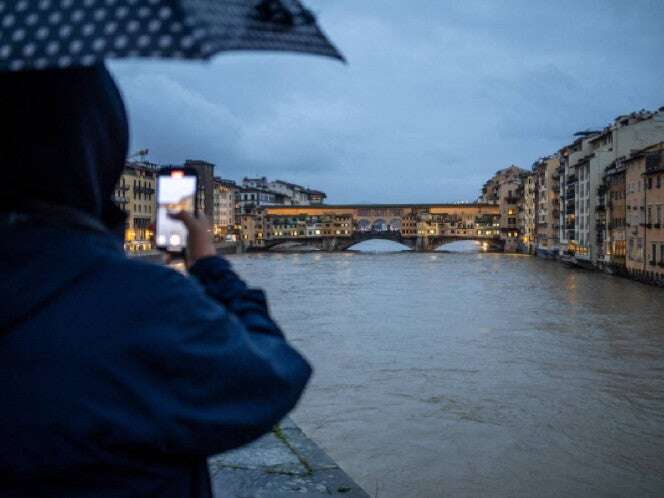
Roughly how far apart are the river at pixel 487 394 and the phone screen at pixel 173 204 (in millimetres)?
8112

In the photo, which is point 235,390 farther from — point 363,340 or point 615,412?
point 363,340

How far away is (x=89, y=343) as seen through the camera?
94cm

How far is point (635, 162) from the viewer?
41.3 metres

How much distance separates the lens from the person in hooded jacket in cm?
94

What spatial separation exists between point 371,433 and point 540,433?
262 centimetres

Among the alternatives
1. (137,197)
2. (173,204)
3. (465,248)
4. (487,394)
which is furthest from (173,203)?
(465,248)

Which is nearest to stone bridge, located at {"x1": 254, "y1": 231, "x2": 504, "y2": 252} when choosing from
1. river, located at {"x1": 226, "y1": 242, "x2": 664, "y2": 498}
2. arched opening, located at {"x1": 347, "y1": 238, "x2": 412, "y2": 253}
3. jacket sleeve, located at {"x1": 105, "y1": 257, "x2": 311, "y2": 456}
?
arched opening, located at {"x1": 347, "y1": 238, "x2": 412, "y2": 253}

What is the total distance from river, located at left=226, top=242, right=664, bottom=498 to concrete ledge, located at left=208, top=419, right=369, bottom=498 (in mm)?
5963

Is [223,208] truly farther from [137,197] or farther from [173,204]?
[173,204]

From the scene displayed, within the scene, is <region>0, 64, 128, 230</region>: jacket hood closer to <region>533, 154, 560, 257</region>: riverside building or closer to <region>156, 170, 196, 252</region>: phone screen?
<region>156, 170, 196, 252</region>: phone screen

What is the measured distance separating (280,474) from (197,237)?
2.10m

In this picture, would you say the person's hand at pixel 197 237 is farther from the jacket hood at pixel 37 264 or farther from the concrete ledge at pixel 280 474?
the concrete ledge at pixel 280 474

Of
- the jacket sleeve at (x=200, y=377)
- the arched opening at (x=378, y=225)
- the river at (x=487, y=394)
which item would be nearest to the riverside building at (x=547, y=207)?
the arched opening at (x=378, y=225)

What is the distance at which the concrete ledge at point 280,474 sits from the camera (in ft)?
9.64
